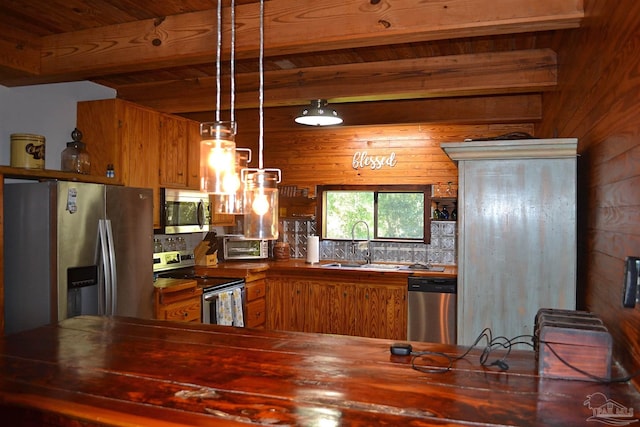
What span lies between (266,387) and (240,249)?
4.24 m

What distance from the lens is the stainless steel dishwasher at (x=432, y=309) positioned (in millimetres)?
4613

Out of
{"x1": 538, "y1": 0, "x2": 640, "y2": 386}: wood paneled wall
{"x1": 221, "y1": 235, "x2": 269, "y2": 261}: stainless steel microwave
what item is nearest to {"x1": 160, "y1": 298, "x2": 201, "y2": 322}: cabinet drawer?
{"x1": 221, "y1": 235, "x2": 269, "y2": 261}: stainless steel microwave

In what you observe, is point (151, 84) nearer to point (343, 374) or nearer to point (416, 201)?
point (416, 201)

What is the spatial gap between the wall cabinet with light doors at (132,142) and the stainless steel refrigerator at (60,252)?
575mm

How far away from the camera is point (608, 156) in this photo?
75.3 inches

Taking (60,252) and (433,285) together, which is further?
(433,285)

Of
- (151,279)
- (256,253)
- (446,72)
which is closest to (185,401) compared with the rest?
(151,279)

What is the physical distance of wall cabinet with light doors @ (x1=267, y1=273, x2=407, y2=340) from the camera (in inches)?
192

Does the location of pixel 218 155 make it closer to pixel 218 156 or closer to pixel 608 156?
pixel 218 156

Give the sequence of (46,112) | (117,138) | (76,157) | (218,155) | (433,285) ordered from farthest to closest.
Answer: (433,285), (117,138), (46,112), (76,157), (218,155)

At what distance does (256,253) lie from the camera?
5.68 metres

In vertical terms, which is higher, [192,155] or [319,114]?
[319,114]

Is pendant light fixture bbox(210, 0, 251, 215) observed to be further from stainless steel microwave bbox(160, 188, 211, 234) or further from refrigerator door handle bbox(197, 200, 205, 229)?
refrigerator door handle bbox(197, 200, 205, 229)

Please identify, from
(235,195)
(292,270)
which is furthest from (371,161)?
Result: (235,195)
